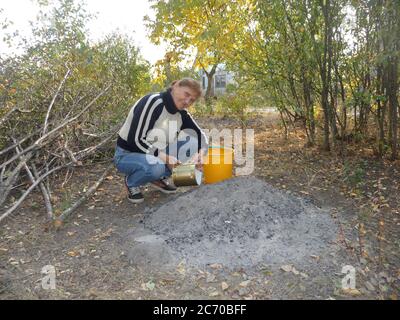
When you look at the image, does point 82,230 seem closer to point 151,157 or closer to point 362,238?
point 151,157

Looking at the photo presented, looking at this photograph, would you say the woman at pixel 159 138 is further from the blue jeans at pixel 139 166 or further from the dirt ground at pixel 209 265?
the dirt ground at pixel 209 265

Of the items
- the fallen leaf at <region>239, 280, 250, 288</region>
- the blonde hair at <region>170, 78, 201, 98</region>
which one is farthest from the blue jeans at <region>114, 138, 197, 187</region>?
the fallen leaf at <region>239, 280, 250, 288</region>

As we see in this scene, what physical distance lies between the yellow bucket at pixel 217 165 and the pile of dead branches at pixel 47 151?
1338 mm

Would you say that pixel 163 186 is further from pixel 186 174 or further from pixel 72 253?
pixel 72 253

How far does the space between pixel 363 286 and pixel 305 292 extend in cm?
40

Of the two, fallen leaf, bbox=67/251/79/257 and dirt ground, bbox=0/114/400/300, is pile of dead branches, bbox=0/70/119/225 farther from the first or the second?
fallen leaf, bbox=67/251/79/257

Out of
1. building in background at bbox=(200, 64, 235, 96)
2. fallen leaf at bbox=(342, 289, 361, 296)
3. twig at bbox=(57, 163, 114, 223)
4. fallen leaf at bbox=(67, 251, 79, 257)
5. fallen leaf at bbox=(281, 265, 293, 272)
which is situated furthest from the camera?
building in background at bbox=(200, 64, 235, 96)

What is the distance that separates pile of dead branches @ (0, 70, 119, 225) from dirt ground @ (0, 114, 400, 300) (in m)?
0.19

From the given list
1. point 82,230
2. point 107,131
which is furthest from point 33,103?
point 82,230

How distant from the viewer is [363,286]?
2.46 metres

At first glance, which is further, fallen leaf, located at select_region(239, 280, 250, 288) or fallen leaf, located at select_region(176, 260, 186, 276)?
fallen leaf, located at select_region(176, 260, 186, 276)

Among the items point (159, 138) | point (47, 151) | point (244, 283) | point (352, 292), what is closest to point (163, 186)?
point (159, 138)

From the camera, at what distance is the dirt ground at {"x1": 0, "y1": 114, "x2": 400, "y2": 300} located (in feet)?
8.11

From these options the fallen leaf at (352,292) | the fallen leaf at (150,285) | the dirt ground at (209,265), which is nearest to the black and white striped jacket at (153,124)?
the dirt ground at (209,265)
